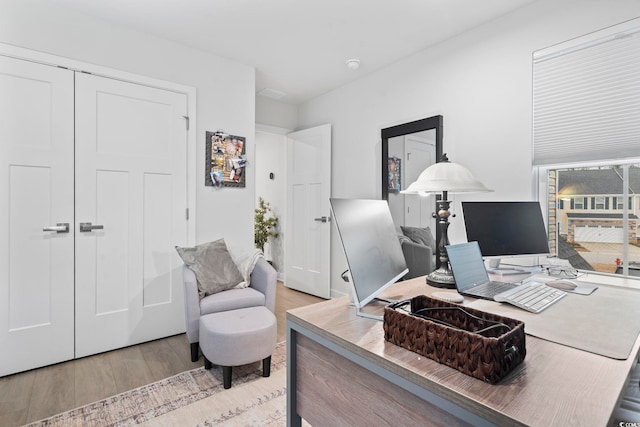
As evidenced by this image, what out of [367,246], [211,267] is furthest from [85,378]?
[367,246]

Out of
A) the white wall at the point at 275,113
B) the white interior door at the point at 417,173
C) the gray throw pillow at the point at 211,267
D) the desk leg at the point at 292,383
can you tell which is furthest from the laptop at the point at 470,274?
the white wall at the point at 275,113

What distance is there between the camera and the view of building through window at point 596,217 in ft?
6.55

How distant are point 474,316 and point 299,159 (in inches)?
145

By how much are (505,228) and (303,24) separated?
2155 millimetres

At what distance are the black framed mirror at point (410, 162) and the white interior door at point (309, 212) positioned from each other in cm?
89

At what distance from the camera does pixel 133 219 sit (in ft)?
8.79

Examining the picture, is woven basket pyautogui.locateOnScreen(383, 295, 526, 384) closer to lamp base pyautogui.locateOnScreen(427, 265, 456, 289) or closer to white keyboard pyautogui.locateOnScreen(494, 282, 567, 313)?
white keyboard pyautogui.locateOnScreen(494, 282, 567, 313)

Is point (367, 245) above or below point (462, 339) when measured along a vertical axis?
above

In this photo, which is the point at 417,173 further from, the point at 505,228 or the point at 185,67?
the point at 185,67

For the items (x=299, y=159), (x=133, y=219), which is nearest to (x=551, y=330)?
(x=133, y=219)

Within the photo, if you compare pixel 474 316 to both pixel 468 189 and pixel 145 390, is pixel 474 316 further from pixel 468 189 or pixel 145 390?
pixel 145 390

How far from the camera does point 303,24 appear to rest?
2584mm

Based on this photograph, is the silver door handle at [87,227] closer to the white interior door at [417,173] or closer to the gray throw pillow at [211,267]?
the gray throw pillow at [211,267]

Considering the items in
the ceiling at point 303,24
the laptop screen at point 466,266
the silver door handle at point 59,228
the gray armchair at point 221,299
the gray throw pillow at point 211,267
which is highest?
the ceiling at point 303,24
